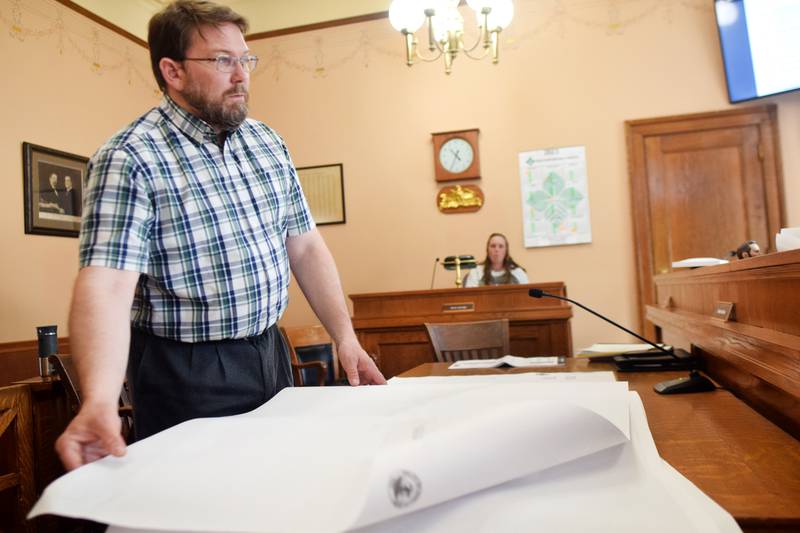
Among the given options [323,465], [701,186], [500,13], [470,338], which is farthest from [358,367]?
[701,186]

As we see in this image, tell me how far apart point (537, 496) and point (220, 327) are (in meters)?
0.76

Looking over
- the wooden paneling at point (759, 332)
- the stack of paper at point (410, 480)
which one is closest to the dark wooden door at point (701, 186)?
the wooden paneling at point (759, 332)

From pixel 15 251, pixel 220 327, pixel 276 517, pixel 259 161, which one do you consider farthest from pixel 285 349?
pixel 15 251

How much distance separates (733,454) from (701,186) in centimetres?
456

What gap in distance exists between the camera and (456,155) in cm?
519

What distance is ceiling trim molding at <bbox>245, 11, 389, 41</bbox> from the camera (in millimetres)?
5332

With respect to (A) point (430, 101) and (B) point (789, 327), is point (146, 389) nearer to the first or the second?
(B) point (789, 327)

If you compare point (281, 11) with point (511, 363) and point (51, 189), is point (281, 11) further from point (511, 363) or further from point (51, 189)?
point (511, 363)

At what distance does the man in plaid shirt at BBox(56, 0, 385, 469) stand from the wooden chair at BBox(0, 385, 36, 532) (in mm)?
1614

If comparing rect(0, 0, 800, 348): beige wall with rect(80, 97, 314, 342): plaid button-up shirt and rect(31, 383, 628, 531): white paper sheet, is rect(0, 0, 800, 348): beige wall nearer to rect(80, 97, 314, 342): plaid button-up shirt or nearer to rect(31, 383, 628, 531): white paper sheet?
rect(80, 97, 314, 342): plaid button-up shirt

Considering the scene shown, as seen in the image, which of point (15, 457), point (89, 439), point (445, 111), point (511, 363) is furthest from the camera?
point (445, 111)

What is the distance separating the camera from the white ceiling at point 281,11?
→ 5.12m

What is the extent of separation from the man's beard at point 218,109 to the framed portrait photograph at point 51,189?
3.34m

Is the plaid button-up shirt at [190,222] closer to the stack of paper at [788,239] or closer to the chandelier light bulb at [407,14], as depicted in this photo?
the stack of paper at [788,239]
